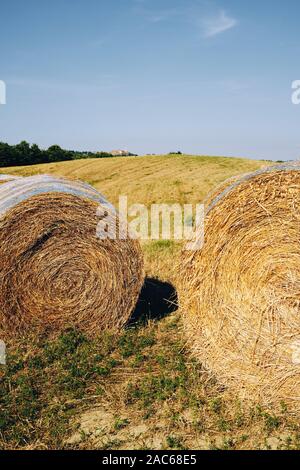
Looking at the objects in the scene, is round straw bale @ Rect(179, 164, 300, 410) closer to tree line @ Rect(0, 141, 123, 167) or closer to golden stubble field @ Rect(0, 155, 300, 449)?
golden stubble field @ Rect(0, 155, 300, 449)

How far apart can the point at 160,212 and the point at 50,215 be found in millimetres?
10218

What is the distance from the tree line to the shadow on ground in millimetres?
33069

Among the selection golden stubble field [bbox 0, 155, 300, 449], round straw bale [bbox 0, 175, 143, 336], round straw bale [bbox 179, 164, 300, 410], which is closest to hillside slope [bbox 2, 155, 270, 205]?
round straw bale [bbox 0, 175, 143, 336]

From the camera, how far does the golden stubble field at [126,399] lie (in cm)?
393

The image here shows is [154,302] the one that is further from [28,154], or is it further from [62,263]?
[28,154]

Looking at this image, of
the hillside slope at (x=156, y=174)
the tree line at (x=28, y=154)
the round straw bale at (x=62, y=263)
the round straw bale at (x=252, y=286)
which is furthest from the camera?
the tree line at (x=28, y=154)

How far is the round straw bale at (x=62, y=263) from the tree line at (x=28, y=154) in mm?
34242

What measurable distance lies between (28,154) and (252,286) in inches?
1492

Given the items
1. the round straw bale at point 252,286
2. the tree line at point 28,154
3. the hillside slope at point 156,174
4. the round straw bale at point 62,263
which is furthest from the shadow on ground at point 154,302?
the tree line at point 28,154

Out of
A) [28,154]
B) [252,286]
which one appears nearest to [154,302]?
[252,286]

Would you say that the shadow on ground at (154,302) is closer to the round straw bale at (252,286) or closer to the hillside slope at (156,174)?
the round straw bale at (252,286)

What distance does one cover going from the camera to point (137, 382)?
4.86 m
